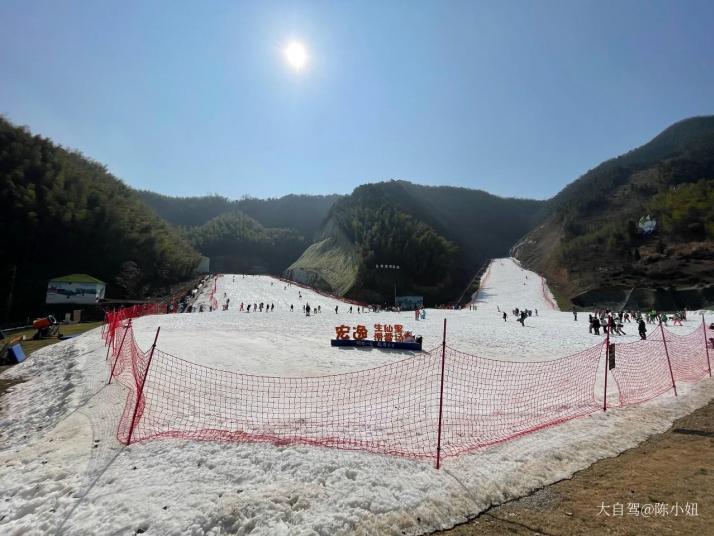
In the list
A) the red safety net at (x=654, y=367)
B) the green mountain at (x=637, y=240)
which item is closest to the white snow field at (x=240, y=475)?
the red safety net at (x=654, y=367)

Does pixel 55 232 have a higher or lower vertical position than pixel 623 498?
higher

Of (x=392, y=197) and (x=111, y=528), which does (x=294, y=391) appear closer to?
(x=111, y=528)

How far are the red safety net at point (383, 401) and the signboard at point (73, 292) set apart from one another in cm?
2728

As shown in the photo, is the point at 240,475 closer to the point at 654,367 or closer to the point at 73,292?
the point at 654,367

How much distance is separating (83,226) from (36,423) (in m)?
58.4

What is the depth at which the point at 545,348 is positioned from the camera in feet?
57.9

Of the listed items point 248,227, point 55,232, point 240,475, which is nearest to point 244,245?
point 248,227

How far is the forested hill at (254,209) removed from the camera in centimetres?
18325

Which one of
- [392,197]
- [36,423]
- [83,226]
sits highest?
[392,197]

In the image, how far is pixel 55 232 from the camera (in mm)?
51156

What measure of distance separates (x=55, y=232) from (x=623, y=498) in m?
66.7

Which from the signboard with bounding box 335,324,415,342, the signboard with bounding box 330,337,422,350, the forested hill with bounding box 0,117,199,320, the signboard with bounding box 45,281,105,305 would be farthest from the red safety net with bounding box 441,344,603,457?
the forested hill with bounding box 0,117,199,320

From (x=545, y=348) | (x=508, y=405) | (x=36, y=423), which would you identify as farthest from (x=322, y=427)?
(x=545, y=348)

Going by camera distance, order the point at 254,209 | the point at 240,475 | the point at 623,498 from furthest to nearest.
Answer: the point at 254,209 < the point at 240,475 < the point at 623,498
